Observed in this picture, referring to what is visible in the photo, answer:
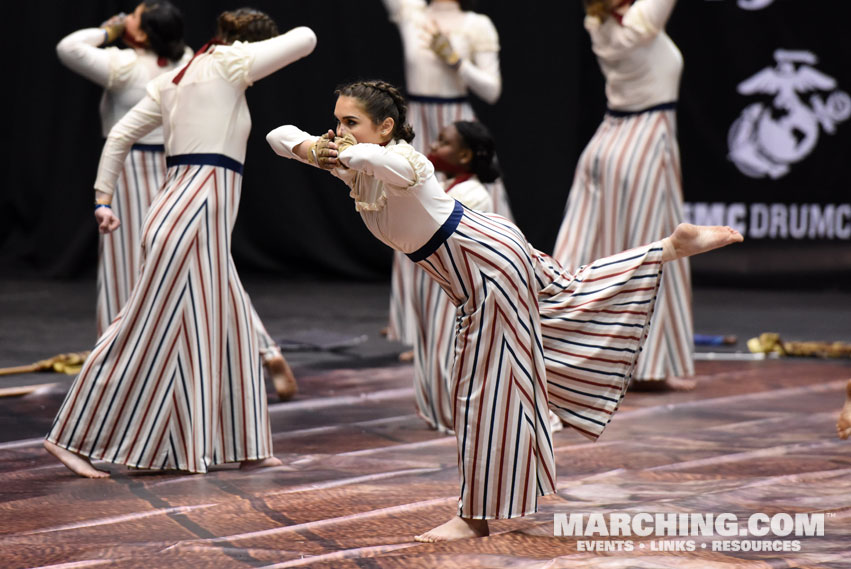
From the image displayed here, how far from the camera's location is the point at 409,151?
276cm

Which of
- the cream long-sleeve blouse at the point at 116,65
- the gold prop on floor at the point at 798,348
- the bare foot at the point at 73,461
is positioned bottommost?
the gold prop on floor at the point at 798,348

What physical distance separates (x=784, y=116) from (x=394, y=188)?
5702 millimetres

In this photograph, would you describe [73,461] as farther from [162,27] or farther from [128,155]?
[162,27]

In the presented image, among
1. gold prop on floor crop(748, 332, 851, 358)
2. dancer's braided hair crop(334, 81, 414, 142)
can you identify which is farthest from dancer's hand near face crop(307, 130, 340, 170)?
gold prop on floor crop(748, 332, 851, 358)

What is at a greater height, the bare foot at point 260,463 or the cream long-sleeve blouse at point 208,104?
the cream long-sleeve blouse at point 208,104

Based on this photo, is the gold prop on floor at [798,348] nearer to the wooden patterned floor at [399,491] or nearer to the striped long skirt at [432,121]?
the wooden patterned floor at [399,491]

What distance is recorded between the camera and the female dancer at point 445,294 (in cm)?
414

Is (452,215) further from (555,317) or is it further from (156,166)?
(156,166)

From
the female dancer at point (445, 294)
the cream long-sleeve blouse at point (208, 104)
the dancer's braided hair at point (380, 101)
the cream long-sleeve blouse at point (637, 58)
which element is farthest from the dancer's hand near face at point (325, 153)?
the cream long-sleeve blouse at point (637, 58)

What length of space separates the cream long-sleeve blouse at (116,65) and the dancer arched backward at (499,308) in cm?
209

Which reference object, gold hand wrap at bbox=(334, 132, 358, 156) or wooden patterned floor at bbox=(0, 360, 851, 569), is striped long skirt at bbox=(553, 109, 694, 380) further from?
gold hand wrap at bbox=(334, 132, 358, 156)

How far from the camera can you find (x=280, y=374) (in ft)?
15.8

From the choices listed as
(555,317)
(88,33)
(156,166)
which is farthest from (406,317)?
(555,317)

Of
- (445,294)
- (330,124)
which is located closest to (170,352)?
(445,294)
